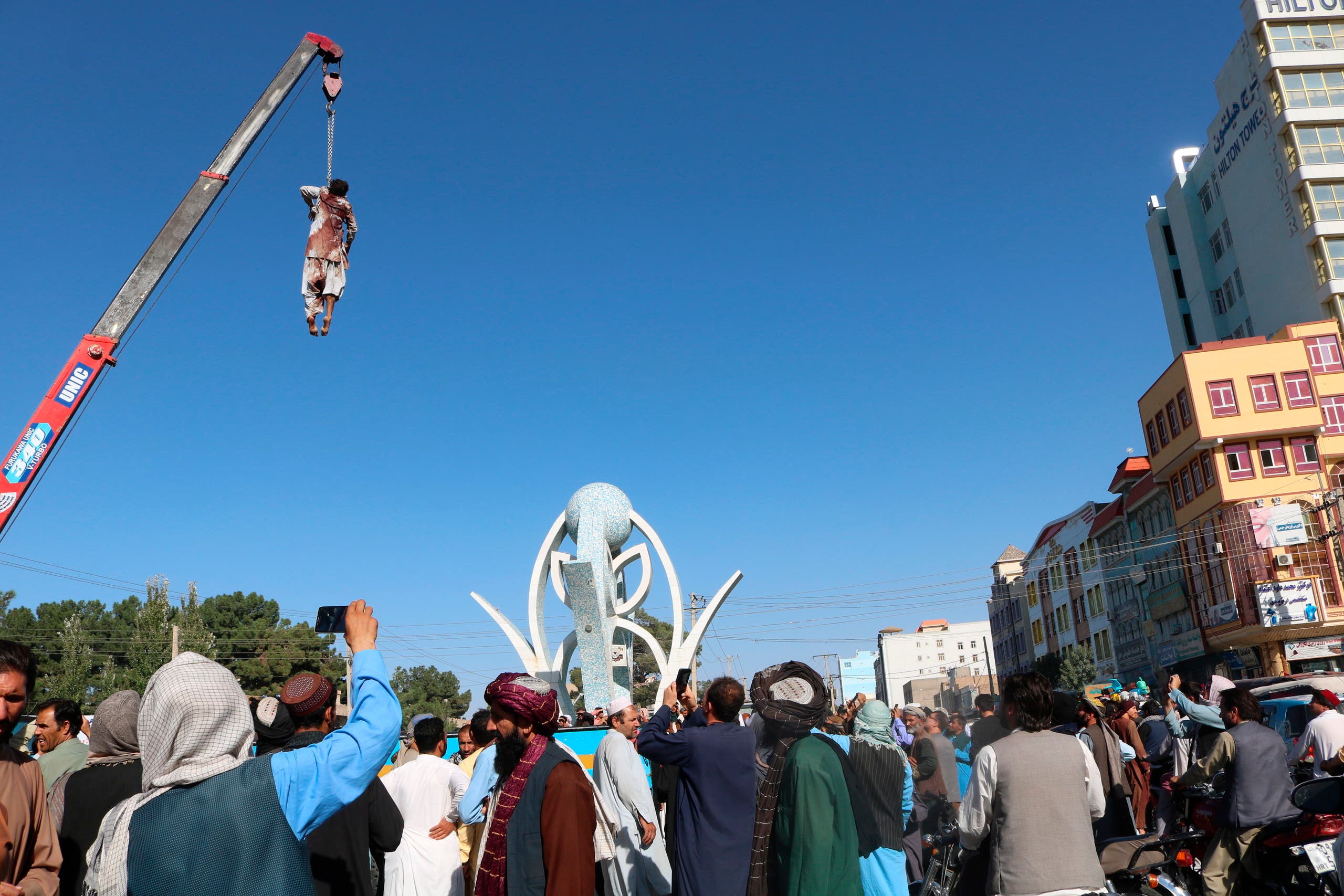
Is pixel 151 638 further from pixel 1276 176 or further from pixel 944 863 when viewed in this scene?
pixel 1276 176

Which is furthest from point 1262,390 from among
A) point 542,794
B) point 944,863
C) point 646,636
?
point 542,794

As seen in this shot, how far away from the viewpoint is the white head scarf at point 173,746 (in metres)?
2.79

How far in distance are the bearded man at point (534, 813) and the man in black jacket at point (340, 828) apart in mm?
481

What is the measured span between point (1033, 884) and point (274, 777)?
3.17 meters

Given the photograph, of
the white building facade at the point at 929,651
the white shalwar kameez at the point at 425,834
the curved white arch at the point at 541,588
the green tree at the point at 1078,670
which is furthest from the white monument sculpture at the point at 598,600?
the white building facade at the point at 929,651

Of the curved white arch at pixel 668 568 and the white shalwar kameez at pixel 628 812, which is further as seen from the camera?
the curved white arch at pixel 668 568

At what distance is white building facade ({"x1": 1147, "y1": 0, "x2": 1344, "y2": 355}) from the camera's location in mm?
38531

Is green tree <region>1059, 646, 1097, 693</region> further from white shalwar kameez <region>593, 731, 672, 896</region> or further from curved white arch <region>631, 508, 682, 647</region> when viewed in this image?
white shalwar kameez <region>593, 731, 672, 896</region>

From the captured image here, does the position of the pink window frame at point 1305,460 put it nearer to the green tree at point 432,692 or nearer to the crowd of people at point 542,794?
the crowd of people at point 542,794

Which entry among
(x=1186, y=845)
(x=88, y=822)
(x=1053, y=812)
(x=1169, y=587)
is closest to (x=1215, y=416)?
(x=1169, y=587)

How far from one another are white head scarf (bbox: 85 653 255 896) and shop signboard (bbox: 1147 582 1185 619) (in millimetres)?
41749

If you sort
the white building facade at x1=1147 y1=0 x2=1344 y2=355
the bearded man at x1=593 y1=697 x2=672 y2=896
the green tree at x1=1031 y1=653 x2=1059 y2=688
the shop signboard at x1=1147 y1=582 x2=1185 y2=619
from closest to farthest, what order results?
1. the bearded man at x1=593 y1=697 x2=672 y2=896
2. the white building facade at x1=1147 y1=0 x2=1344 y2=355
3. the shop signboard at x1=1147 y1=582 x2=1185 y2=619
4. the green tree at x1=1031 y1=653 x2=1059 y2=688

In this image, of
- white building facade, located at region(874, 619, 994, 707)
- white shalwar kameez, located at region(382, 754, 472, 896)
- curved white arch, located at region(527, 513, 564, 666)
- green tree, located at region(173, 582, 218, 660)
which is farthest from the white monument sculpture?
white building facade, located at region(874, 619, 994, 707)

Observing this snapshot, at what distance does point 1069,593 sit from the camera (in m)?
56.0
